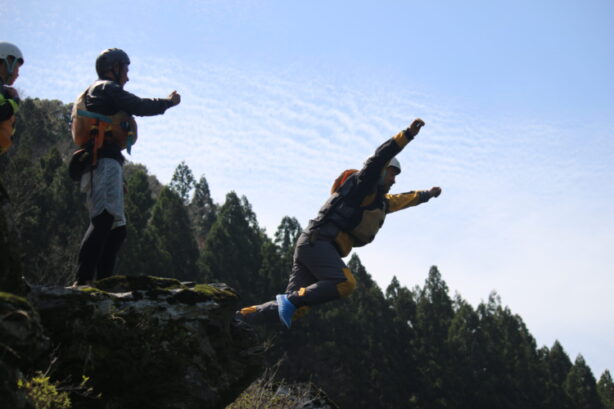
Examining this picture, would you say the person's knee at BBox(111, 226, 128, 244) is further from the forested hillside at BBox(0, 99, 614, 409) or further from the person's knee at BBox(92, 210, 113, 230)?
the forested hillside at BBox(0, 99, 614, 409)

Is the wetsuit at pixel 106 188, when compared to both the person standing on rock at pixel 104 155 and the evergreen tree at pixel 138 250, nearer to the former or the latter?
the person standing on rock at pixel 104 155

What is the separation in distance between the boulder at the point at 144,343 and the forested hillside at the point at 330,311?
73.5ft

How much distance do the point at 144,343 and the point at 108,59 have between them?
2945 mm

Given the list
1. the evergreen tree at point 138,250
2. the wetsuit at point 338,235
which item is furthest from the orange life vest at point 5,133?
the evergreen tree at point 138,250

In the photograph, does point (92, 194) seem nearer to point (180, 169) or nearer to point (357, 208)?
point (357, 208)

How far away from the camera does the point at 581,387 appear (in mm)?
53500

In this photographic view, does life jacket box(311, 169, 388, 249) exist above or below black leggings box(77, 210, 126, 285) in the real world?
above

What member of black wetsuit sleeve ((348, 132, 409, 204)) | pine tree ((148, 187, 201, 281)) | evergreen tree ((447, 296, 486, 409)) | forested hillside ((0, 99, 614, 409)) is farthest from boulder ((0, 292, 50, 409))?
evergreen tree ((447, 296, 486, 409))

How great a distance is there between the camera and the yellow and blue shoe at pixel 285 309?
6977 millimetres

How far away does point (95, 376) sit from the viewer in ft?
15.3

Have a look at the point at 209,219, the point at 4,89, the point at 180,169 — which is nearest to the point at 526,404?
the point at 209,219

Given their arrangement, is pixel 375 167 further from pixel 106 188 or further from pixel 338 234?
pixel 106 188

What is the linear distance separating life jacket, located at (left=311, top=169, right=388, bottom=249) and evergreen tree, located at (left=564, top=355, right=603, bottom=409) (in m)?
52.3

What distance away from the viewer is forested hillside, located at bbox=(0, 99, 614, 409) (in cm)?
3147
